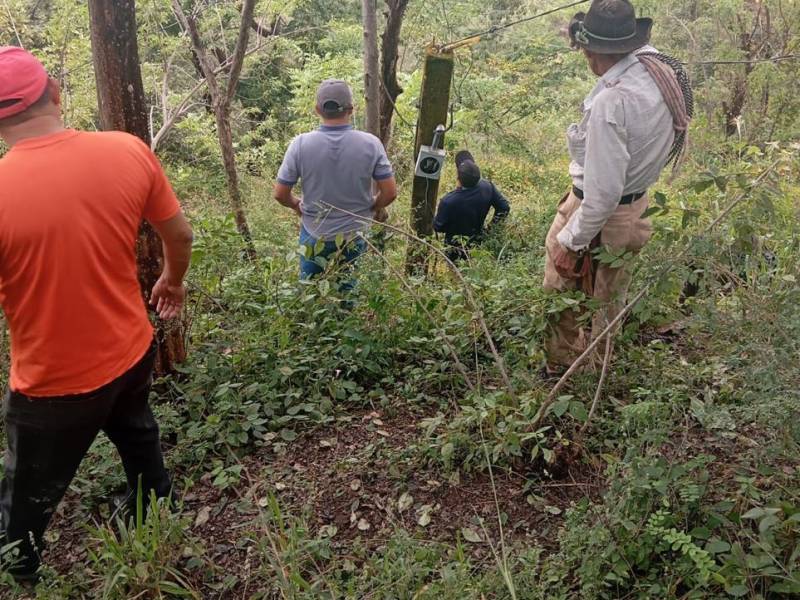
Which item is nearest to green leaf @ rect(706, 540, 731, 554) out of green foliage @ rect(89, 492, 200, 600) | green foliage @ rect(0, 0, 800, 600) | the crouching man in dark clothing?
green foliage @ rect(0, 0, 800, 600)

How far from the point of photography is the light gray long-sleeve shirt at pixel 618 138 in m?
2.86

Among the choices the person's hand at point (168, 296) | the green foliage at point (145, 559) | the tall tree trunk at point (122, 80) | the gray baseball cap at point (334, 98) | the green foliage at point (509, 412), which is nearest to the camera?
the green foliage at point (509, 412)

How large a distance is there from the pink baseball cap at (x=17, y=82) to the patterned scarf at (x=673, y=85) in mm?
2561

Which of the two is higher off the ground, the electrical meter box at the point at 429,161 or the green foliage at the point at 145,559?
the electrical meter box at the point at 429,161

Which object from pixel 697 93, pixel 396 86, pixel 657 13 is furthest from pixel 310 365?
pixel 657 13

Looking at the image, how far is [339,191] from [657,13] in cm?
1020

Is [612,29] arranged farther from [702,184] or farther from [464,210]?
[464,210]

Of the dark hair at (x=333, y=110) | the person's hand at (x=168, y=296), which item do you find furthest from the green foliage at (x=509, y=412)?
the dark hair at (x=333, y=110)

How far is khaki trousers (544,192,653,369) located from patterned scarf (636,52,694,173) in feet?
1.39

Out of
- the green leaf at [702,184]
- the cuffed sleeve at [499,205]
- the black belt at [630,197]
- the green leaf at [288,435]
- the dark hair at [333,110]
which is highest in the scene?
the green leaf at [702,184]

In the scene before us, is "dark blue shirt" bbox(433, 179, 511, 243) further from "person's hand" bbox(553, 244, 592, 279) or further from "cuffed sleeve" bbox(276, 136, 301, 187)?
"person's hand" bbox(553, 244, 592, 279)

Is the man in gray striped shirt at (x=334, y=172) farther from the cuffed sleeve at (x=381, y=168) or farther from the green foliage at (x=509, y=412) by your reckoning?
the green foliage at (x=509, y=412)

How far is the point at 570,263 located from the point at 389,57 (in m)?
3.28

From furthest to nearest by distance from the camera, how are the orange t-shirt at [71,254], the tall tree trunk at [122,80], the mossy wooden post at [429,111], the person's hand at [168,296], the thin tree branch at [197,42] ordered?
the thin tree branch at [197,42] < the mossy wooden post at [429,111] < the tall tree trunk at [122,80] < the person's hand at [168,296] < the orange t-shirt at [71,254]
